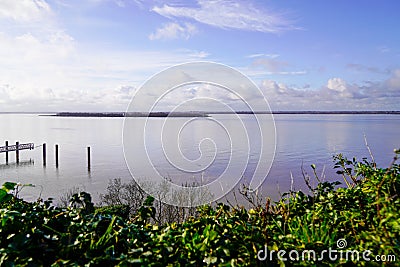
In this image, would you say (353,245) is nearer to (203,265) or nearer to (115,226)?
(203,265)

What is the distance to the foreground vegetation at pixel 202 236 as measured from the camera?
5.10 ft

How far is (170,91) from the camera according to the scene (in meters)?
3.45

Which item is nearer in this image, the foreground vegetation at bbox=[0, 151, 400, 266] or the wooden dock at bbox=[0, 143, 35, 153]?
the foreground vegetation at bbox=[0, 151, 400, 266]

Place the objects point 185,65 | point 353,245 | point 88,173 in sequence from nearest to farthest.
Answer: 1. point 353,245
2. point 185,65
3. point 88,173

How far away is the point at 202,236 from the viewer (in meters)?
1.75

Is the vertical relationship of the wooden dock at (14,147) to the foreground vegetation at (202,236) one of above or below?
below

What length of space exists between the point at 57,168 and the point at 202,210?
82.4ft

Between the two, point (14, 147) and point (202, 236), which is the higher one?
point (202, 236)

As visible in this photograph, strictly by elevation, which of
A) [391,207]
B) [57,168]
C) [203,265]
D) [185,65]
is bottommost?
[57,168]

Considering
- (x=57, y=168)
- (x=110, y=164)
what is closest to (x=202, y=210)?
(x=110, y=164)

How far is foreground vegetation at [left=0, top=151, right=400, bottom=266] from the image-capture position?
1.56 meters

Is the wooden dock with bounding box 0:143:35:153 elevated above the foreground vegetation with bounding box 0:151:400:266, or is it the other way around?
the foreground vegetation with bounding box 0:151:400:266

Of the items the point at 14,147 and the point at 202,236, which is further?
the point at 14,147

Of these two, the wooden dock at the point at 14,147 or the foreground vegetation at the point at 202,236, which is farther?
the wooden dock at the point at 14,147
